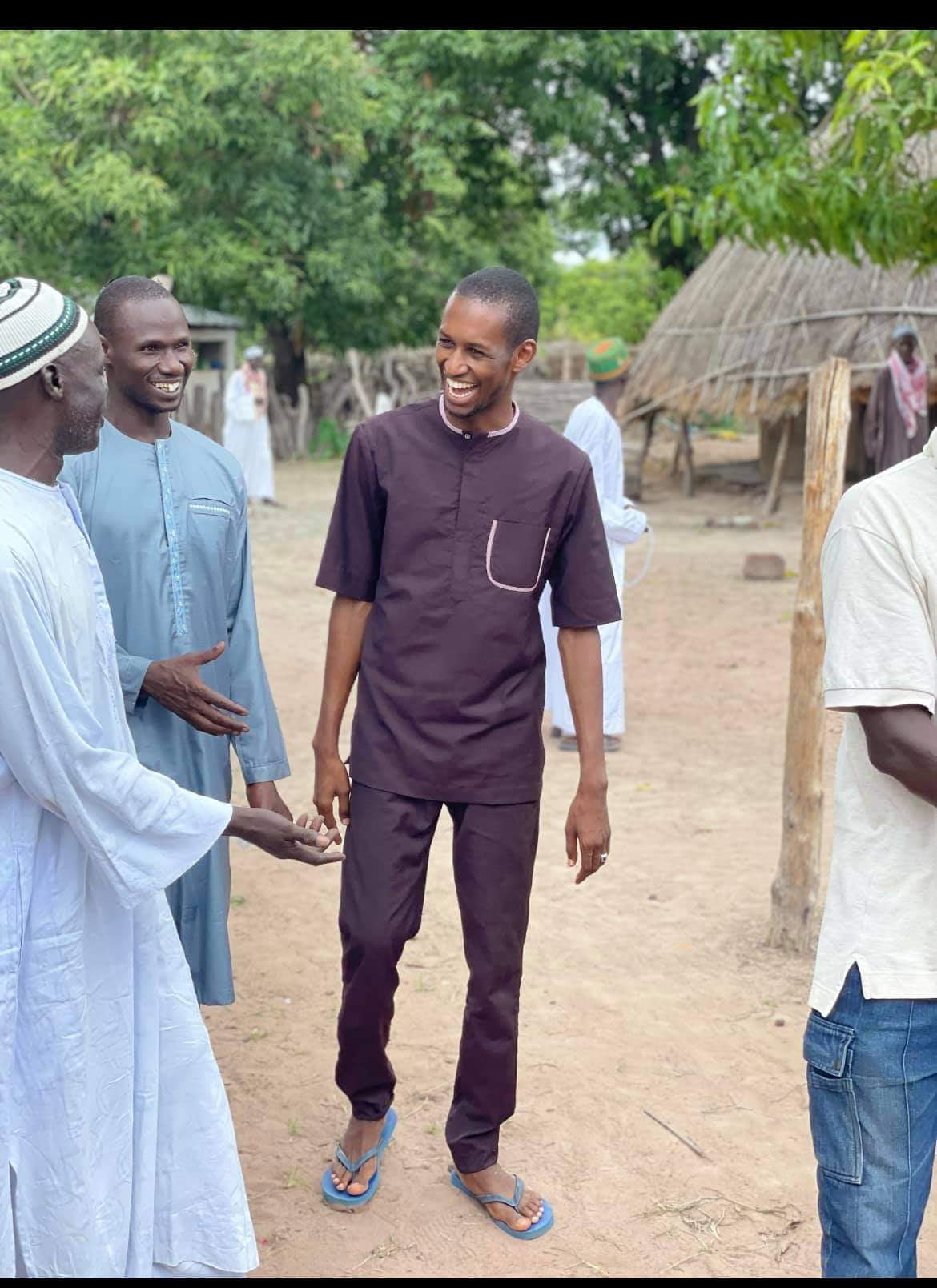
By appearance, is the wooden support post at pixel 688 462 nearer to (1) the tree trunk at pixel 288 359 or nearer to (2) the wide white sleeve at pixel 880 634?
(1) the tree trunk at pixel 288 359

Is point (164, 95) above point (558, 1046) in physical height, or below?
above

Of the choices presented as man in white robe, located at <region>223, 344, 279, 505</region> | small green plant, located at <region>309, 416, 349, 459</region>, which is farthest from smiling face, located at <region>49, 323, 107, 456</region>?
small green plant, located at <region>309, 416, 349, 459</region>

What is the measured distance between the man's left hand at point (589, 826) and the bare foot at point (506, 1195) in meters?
0.72

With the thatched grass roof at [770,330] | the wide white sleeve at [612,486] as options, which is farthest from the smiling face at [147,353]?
the thatched grass roof at [770,330]

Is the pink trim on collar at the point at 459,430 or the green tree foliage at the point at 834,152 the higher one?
the green tree foliage at the point at 834,152

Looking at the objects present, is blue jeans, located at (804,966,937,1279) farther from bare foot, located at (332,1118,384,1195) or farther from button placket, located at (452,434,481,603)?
bare foot, located at (332,1118,384,1195)

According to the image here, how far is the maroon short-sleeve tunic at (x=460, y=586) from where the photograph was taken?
3.09m

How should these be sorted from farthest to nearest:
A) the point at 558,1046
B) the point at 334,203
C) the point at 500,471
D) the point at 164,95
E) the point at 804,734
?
1. the point at 334,203
2. the point at 164,95
3. the point at 804,734
4. the point at 558,1046
5. the point at 500,471

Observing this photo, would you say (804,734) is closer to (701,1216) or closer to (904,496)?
(701,1216)

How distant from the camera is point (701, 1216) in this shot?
10.9 ft

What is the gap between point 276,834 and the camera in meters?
2.66

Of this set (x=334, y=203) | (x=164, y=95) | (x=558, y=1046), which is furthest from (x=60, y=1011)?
(x=334, y=203)

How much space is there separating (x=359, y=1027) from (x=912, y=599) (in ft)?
5.56

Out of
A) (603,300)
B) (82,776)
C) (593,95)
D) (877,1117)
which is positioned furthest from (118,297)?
(603,300)
